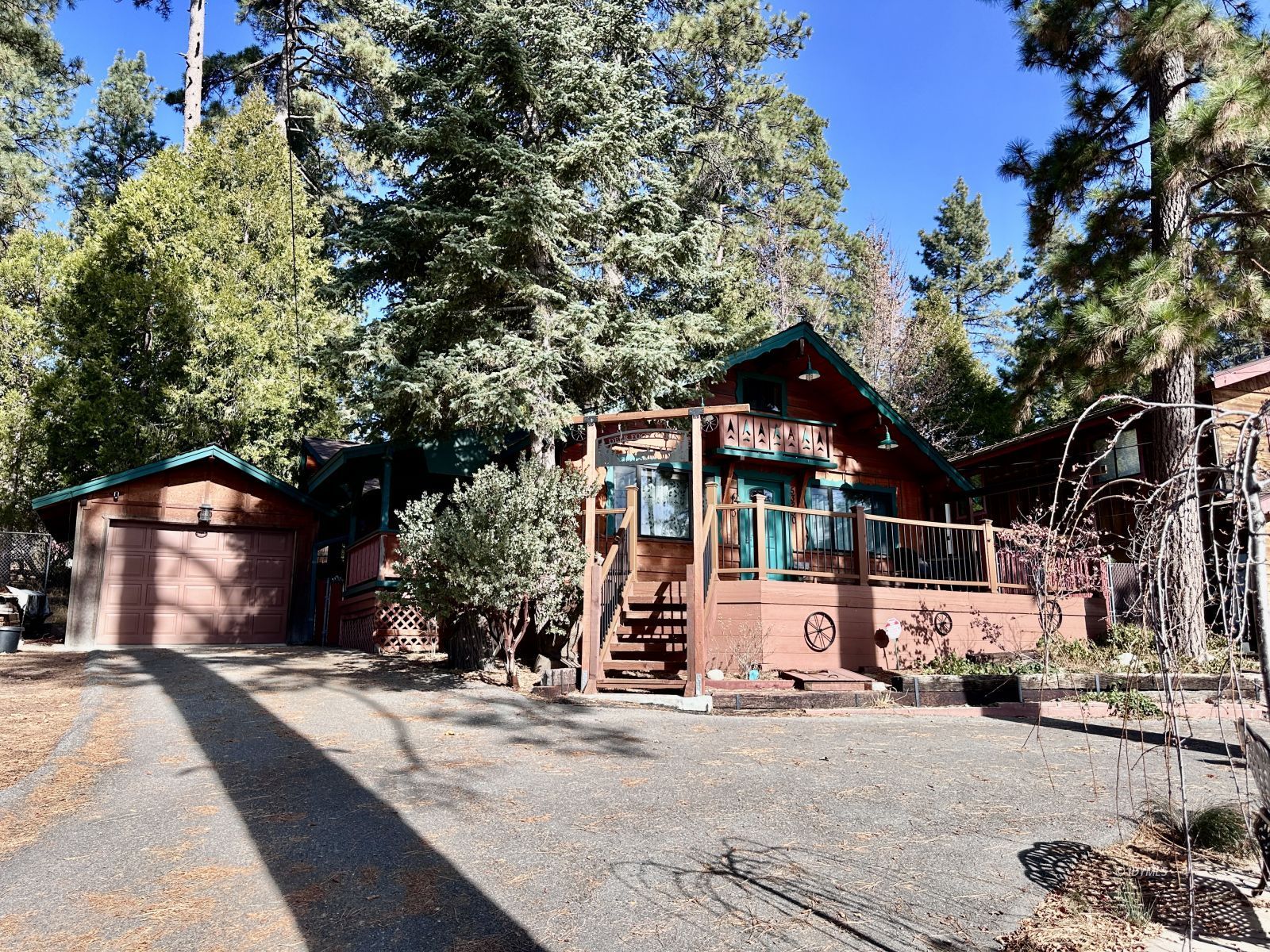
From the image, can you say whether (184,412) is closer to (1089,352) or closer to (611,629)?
(611,629)

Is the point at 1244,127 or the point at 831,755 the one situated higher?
the point at 1244,127

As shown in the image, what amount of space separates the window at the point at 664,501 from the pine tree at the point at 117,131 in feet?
91.0

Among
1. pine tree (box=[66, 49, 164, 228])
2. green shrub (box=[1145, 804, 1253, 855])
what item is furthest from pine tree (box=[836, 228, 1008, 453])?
pine tree (box=[66, 49, 164, 228])

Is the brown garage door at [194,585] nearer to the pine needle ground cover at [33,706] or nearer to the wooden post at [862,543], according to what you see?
the pine needle ground cover at [33,706]

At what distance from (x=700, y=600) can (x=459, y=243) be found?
6303 millimetres

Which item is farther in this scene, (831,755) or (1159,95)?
(1159,95)

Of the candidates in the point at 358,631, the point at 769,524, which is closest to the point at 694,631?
the point at 769,524

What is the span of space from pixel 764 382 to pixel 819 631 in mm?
6943

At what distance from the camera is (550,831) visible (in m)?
4.60

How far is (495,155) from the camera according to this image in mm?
12180

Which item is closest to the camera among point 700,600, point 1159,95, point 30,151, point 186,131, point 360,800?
point 360,800

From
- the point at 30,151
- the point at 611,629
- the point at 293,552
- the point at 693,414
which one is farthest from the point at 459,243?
the point at 30,151

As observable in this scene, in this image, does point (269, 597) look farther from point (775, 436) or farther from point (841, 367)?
point (841, 367)

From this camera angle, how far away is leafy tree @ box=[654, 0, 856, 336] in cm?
2252
